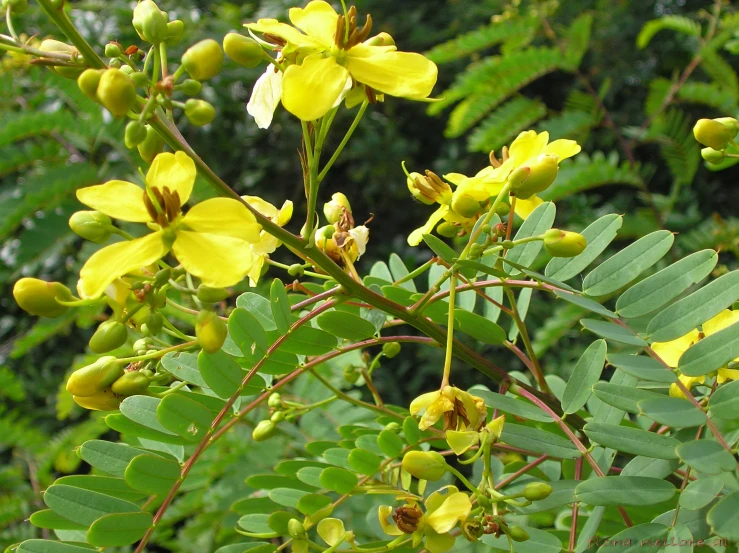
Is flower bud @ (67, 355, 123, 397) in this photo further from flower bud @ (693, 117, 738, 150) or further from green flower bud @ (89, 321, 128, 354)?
flower bud @ (693, 117, 738, 150)

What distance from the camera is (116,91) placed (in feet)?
1.79

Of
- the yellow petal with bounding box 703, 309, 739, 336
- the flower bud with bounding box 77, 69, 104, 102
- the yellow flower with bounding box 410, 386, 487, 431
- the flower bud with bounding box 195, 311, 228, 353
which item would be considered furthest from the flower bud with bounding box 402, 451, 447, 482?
the flower bud with bounding box 77, 69, 104, 102

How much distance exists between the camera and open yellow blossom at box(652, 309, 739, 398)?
73 centimetres

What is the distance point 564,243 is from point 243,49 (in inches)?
15.0

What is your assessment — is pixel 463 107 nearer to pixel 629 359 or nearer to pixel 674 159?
pixel 674 159

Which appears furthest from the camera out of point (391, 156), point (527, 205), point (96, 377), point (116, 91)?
point (391, 156)

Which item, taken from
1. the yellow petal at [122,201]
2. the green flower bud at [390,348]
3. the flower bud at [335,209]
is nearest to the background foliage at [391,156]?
the green flower bud at [390,348]

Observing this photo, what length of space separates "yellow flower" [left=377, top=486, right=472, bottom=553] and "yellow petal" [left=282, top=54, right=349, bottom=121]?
41cm

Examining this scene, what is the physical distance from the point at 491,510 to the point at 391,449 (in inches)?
7.1

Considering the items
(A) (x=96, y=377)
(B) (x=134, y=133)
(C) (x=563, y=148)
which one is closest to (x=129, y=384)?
(A) (x=96, y=377)

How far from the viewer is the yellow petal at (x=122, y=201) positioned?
2.04ft

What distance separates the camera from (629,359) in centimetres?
71

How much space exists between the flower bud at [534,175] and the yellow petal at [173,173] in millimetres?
328

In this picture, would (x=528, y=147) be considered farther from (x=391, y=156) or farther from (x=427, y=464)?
(x=391, y=156)
